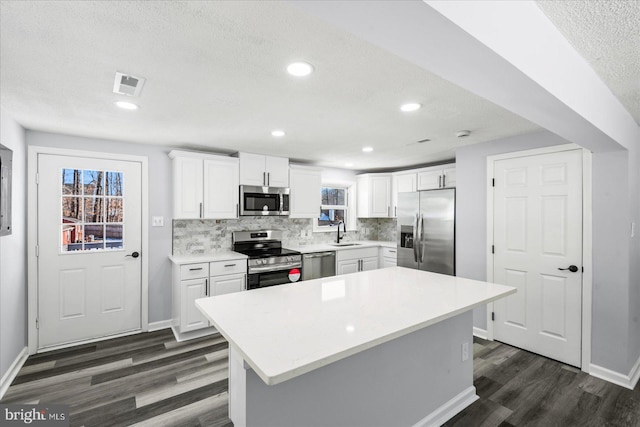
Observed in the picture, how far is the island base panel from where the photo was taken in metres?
1.47

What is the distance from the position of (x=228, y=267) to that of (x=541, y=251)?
11.1 ft

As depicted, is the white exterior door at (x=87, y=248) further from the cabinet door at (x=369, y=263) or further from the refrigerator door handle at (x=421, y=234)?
the refrigerator door handle at (x=421, y=234)

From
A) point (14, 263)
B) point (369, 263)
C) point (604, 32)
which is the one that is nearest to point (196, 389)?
point (14, 263)

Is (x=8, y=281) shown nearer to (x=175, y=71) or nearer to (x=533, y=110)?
(x=175, y=71)

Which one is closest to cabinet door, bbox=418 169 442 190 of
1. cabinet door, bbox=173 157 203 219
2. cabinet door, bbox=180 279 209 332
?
cabinet door, bbox=173 157 203 219

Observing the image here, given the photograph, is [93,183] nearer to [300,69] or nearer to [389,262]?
[300,69]

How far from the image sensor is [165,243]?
383 cm

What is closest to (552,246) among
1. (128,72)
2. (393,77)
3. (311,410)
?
(393,77)

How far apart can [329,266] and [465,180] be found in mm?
2186

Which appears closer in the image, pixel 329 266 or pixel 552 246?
pixel 552 246

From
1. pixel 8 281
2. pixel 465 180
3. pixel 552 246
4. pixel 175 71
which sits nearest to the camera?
pixel 175 71

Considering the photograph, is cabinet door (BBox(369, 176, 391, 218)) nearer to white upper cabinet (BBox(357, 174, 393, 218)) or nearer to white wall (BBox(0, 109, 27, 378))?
white upper cabinet (BBox(357, 174, 393, 218))

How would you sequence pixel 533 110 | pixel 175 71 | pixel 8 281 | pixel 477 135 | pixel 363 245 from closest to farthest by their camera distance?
pixel 533 110, pixel 175 71, pixel 8 281, pixel 477 135, pixel 363 245

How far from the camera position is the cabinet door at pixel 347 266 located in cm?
469
